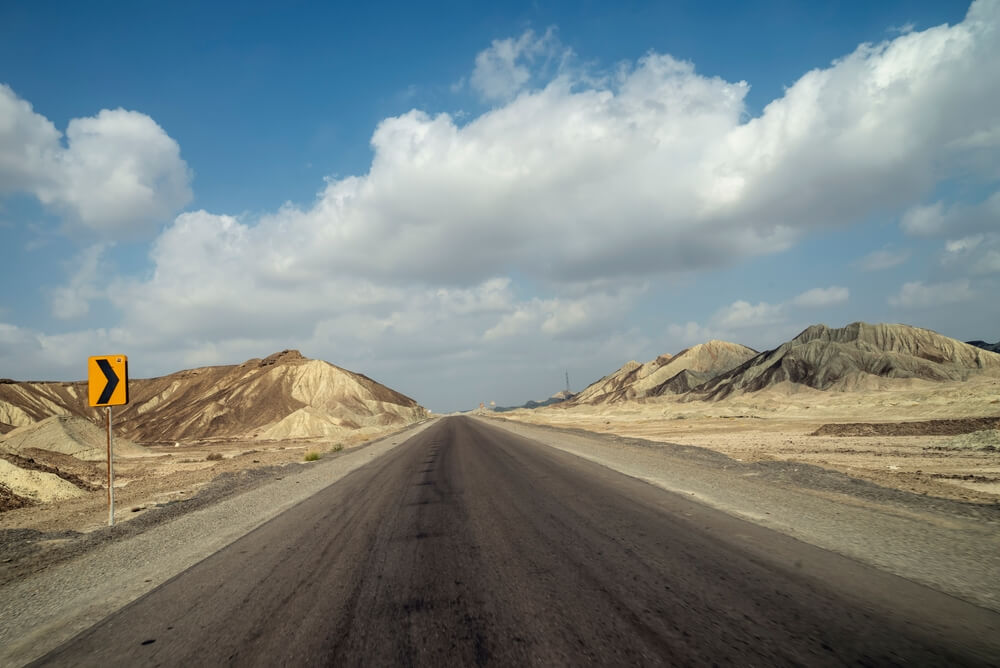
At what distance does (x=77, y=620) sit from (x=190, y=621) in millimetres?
1363

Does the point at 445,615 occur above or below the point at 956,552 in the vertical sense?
above

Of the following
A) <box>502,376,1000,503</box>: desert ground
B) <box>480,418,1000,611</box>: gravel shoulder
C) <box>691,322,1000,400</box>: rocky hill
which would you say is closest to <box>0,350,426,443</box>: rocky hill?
<box>502,376,1000,503</box>: desert ground

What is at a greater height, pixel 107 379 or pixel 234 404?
pixel 107 379

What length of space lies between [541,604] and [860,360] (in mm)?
107259

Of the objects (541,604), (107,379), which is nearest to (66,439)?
(107,379)

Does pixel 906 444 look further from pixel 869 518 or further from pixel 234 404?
pixel 234 404

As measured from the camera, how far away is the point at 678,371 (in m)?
152

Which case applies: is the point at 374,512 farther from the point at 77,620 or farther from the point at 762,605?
the point at 762,605

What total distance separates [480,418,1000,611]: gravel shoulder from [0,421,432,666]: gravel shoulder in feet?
26.9

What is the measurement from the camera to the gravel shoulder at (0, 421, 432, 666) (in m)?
4.71

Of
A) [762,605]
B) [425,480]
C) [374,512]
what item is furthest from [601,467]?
[762,605]

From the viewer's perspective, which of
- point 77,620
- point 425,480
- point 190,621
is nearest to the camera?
point 190,621

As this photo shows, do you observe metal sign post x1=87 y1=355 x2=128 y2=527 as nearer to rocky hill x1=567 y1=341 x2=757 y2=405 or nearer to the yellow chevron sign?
the yellow chevron sign

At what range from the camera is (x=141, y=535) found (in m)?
8.70
